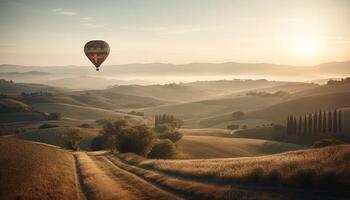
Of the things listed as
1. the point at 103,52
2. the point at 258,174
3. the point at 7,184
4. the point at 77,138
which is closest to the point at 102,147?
the point at 77,138

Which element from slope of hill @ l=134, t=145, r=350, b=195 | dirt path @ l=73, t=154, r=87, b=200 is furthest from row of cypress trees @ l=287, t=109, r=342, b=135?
slope of hill @ l=134, t=145, r=350, b=195

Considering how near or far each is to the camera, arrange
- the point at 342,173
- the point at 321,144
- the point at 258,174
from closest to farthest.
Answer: the point at 342,173
the point at 258,174
the point at 321,144

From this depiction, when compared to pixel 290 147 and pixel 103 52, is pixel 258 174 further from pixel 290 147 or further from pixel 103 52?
pixel 290 147

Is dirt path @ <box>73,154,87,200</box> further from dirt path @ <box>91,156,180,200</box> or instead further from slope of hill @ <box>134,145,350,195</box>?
slope of hill @ <box>134,145,350,195</box>

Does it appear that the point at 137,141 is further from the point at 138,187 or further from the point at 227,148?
the point at 138,187

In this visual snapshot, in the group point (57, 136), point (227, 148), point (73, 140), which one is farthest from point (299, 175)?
point (57, 136)
